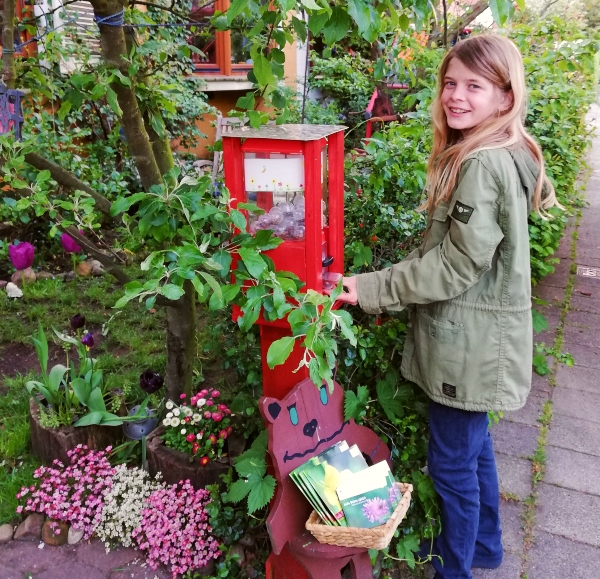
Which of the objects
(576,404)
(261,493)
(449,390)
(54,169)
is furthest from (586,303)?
(54,169)

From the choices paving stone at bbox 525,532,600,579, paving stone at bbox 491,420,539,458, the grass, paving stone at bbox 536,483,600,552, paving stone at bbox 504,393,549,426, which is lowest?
paving stone at bbox 525,532,600,579

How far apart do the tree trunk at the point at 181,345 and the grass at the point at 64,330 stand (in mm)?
100

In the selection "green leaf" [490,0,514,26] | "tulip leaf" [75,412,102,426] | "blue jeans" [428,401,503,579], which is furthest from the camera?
"tulip leaf" [75,412,102,426]

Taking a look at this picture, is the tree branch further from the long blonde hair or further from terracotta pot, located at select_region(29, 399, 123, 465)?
the long blonde hair

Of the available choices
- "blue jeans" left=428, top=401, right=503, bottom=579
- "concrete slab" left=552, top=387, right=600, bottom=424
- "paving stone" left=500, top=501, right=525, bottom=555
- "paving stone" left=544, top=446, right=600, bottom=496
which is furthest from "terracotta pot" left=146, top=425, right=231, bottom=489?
"concrete slab" left=552, top=387, right=600, bottom=424

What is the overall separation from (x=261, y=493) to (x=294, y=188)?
0.98 meters

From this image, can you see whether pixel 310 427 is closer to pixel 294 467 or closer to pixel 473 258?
pixel 294 467

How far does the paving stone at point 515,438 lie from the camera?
3.00m

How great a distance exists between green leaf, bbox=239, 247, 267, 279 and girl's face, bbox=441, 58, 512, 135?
30.5 inches

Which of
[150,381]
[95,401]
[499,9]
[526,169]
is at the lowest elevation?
[95,401]

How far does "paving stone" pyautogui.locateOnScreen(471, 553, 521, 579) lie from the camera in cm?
230

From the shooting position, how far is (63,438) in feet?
8.37

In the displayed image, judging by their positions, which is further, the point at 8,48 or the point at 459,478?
the point at 8,48

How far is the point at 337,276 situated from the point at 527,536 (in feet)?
4.87
